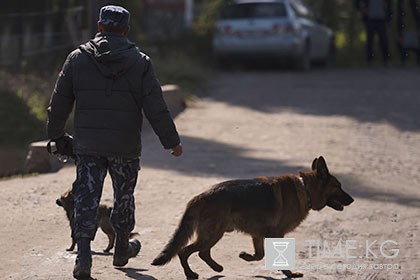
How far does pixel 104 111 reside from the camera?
6.62m

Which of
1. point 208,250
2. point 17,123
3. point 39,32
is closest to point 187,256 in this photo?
point 208,250

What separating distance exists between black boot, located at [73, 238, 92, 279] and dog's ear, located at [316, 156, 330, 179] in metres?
1.78

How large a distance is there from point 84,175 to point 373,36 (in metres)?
16.9

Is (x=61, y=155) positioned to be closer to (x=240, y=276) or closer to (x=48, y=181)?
(x=240, y=276)

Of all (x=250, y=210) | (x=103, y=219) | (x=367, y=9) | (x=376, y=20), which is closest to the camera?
(x=250, y=210)

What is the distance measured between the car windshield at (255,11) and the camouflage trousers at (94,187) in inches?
612

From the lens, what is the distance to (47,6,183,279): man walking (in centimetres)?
662

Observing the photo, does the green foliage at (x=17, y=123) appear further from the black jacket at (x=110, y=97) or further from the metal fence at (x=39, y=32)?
the black jacket at (x=110, y=97)

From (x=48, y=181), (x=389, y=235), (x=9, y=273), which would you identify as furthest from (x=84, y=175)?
(x=48, y=181)

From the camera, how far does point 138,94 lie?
21.9 ft

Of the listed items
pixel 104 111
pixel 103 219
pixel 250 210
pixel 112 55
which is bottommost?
pixel 103 219

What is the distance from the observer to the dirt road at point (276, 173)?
24.5 ft

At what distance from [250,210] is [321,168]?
2.36 feet

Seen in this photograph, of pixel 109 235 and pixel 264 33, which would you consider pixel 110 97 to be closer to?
pixel 109 235
